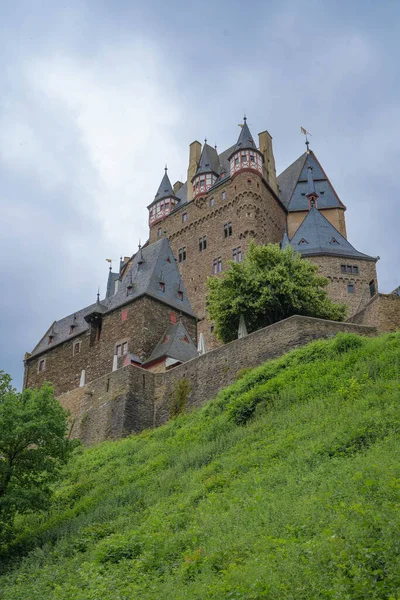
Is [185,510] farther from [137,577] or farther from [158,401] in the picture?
[158,401]

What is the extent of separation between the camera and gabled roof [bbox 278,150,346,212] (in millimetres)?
59656

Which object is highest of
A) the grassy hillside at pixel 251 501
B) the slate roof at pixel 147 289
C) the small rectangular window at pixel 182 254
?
the small rectangular window at pixel 182 254

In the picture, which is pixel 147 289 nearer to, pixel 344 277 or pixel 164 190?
pixel 344 277

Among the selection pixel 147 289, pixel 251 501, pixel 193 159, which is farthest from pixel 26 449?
pixel 193 159

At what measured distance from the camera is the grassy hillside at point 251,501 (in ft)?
36.0

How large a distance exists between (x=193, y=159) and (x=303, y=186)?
10147mm

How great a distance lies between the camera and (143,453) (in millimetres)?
24188

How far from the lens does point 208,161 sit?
204 feet

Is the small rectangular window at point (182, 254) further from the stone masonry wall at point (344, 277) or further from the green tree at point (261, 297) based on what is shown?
the green tree at point (261, 297)

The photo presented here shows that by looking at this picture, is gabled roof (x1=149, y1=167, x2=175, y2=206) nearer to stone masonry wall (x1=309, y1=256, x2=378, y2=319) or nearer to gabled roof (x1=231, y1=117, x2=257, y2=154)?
gabled roof (x1=231, y1=117, x2=257, y2=154)

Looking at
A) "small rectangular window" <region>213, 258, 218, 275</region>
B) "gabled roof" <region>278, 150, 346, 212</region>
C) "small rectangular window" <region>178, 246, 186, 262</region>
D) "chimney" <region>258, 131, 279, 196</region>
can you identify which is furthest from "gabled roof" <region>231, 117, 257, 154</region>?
"small rectangular window" <region>213, 258, 218, 275</region>

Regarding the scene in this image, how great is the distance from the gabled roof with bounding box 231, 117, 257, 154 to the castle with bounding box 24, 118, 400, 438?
0.11m

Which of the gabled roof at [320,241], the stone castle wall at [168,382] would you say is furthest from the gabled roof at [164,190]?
the stone castle wall at [168,382]

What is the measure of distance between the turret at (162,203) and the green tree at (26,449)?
42941 mm
